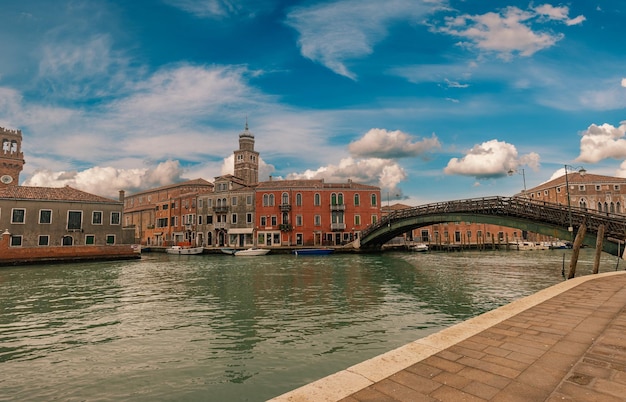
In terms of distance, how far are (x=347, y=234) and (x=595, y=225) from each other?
29.4 metres

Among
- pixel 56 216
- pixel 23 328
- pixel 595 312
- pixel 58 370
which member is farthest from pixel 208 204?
pixel 595 312

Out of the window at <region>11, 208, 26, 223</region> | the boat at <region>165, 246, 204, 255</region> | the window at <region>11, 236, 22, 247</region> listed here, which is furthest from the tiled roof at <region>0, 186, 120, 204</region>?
the boat at <region>165, 246, 204, 255</region>

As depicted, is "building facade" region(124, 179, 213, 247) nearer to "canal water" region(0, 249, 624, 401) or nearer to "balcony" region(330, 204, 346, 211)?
"balcony" region(330, 204, 346, 211)

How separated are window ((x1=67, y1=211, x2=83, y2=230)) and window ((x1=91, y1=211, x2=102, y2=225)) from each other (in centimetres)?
101

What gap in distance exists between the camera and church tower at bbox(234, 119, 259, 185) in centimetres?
8012

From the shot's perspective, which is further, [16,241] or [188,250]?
[188,250]

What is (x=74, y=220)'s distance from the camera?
34.7 metres

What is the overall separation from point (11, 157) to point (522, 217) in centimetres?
7779

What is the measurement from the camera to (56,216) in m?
33.8

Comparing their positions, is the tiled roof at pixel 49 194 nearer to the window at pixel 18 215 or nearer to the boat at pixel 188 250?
the window at pixel 18 215

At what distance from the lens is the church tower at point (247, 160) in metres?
80.1

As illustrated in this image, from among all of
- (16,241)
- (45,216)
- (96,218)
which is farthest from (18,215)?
(96,218)

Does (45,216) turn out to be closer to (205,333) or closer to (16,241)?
(16,241)

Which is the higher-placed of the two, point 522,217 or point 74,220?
point 74,220
